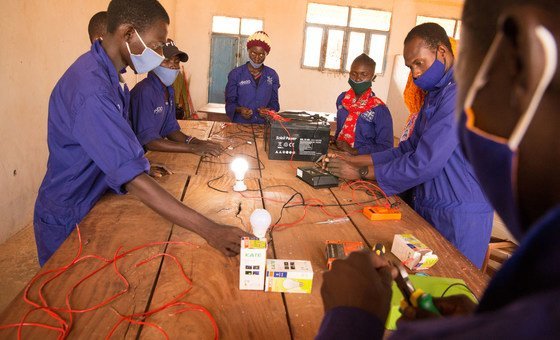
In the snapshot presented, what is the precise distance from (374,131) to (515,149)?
9.70 feet

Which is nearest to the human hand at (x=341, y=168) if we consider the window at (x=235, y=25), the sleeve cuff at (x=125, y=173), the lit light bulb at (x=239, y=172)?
the lit light bulb at (x=239, y=172)

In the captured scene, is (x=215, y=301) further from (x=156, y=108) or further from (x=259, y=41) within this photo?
(x=259, y=41)

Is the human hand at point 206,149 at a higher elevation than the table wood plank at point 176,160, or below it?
higher

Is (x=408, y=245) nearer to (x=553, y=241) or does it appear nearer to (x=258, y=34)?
(x=553, y=241)

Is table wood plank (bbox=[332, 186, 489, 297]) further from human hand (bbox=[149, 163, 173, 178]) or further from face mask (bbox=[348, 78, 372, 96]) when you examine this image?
face mask (bbox=[348, 78, 372, 96])

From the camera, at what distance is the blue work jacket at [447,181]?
1.87 m

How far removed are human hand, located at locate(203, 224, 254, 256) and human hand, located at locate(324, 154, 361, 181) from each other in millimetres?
1039

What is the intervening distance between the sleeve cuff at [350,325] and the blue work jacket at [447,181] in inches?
52.6

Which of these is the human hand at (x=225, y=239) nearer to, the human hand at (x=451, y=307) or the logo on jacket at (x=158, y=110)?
the human hand at (x=451, y=307)

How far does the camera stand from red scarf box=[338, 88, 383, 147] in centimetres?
335

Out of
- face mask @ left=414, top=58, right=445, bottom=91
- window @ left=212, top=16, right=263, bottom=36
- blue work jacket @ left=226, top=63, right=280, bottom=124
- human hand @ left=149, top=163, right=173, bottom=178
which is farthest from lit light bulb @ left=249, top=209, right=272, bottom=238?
window @ left=212, top=16, right=263, bottom=36

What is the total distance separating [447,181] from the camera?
1939 millimetres

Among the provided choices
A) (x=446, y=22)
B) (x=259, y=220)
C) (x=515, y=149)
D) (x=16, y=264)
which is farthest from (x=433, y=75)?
(x=446, y=22)

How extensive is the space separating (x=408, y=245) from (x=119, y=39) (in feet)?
4.92
